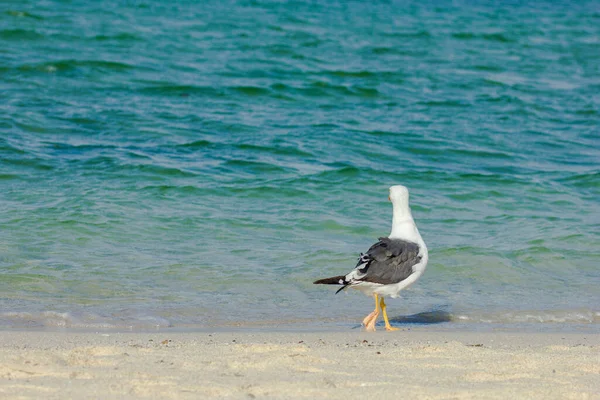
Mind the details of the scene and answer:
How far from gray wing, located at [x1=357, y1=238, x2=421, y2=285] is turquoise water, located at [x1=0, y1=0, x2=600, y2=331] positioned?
0.44 meters

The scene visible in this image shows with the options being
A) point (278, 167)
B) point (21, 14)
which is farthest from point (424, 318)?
point (21, 14)

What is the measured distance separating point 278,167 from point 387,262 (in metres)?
4.99

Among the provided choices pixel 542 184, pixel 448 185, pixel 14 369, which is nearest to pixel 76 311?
pixel 14 369

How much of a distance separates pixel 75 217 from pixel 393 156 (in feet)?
15.2

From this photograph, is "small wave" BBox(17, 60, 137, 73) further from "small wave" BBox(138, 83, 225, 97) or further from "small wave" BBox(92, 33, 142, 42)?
"small wave" BBox(92, 33, 142, 42)

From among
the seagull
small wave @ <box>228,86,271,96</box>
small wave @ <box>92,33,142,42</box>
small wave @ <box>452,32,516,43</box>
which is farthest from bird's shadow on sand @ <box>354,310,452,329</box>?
small wave @ <box>452,32,516,43</box>

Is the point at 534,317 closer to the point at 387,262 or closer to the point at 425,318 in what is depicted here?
the point at 425,318

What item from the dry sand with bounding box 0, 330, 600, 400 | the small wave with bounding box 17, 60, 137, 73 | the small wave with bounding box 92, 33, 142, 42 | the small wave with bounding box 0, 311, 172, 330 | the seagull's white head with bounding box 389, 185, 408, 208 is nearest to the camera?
the dry sand with bounding box 0, 330, 600, 400

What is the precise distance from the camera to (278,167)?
1058 cm

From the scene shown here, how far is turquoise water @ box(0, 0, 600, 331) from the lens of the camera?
655 cm

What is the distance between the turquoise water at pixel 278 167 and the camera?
6555 mm

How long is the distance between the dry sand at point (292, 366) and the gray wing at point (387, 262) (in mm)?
396

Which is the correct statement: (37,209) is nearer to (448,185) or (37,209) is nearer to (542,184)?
(448,185)

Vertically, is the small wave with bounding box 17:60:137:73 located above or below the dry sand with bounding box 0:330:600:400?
below
